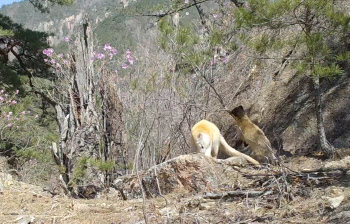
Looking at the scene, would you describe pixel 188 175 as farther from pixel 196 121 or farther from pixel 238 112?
pixel 196 121

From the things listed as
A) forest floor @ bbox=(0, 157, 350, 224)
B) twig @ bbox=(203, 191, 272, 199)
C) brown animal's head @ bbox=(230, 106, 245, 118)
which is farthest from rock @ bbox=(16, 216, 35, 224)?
brown animal's head @ bbox=(230, 106, 245, 118)

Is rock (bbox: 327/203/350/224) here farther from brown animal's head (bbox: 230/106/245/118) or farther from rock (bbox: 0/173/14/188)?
rock (bbox: 0/173/14/188)

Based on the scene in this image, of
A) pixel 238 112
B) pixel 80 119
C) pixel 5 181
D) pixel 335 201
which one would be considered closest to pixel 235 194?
pixel 335 201

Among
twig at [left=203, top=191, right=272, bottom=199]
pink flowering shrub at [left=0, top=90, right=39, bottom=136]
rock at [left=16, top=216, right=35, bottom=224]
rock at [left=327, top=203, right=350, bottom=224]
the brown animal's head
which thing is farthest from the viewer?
pink flowering shrub at [left=0, top=90, right=39, bottom=136]

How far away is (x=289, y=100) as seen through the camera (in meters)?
6.29

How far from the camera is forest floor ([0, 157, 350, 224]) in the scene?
2929 millimetres

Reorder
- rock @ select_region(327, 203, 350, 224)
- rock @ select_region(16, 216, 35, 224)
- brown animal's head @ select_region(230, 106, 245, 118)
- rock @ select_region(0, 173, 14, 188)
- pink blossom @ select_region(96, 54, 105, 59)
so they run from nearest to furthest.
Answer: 1. rock @ select_region(327, 203, 350, 224)
2. rock @ select_region(16, 216, 35, 224)
3. rock @ select_region(0, 173, 14, 188)
4. brown animal's head @ select_region(230, 106, 245, 118)
5. pink blossom @ select_region(96, 54, 105, 59)

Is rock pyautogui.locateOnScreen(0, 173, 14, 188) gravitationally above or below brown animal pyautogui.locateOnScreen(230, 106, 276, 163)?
below

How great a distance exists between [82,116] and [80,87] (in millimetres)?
472

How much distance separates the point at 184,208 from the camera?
3.31 meters

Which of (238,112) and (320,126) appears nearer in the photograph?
(320,126)

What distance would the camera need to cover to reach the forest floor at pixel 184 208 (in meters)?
2.93

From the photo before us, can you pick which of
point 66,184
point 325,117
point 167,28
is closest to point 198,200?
point 66,184

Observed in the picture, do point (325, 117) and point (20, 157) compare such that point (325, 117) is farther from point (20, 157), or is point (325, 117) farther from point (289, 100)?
point (20, 157)
